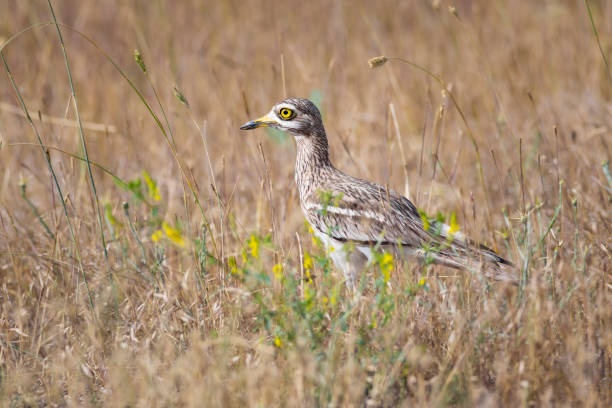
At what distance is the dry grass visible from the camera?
7.99 feet

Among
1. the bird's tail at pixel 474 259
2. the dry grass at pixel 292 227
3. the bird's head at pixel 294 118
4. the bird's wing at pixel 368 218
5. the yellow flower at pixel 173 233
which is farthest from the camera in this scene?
the bird's head at pixel 294 118

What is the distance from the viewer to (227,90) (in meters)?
6.04

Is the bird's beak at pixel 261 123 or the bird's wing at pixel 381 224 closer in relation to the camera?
the bird's wing at pixel 381 224

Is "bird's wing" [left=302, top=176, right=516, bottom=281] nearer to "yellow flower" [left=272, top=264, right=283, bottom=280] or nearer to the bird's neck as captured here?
the bird's neck

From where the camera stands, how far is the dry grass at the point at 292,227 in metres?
2.44

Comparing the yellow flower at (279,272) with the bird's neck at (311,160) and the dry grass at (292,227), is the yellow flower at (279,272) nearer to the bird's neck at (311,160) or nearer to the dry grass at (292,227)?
the dry grass at (292,227)

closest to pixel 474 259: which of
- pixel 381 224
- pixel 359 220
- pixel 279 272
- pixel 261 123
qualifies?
pixel 381 224

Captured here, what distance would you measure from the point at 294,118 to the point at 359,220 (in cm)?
72

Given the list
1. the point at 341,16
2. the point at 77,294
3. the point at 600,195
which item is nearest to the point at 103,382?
the point at 77,294

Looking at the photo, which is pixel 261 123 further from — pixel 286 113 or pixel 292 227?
pixel 292 227

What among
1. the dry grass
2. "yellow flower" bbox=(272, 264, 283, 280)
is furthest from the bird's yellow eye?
"yellow flower" bbox=(272, 264, 283, 280)

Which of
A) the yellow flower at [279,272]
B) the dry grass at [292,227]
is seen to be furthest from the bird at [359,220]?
the yellow flower at [279,272]

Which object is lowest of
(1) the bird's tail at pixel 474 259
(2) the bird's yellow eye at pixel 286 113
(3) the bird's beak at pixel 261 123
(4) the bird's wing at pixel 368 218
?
(1) the bird's tail at pixel 474 259

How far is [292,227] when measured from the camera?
3871 mm
